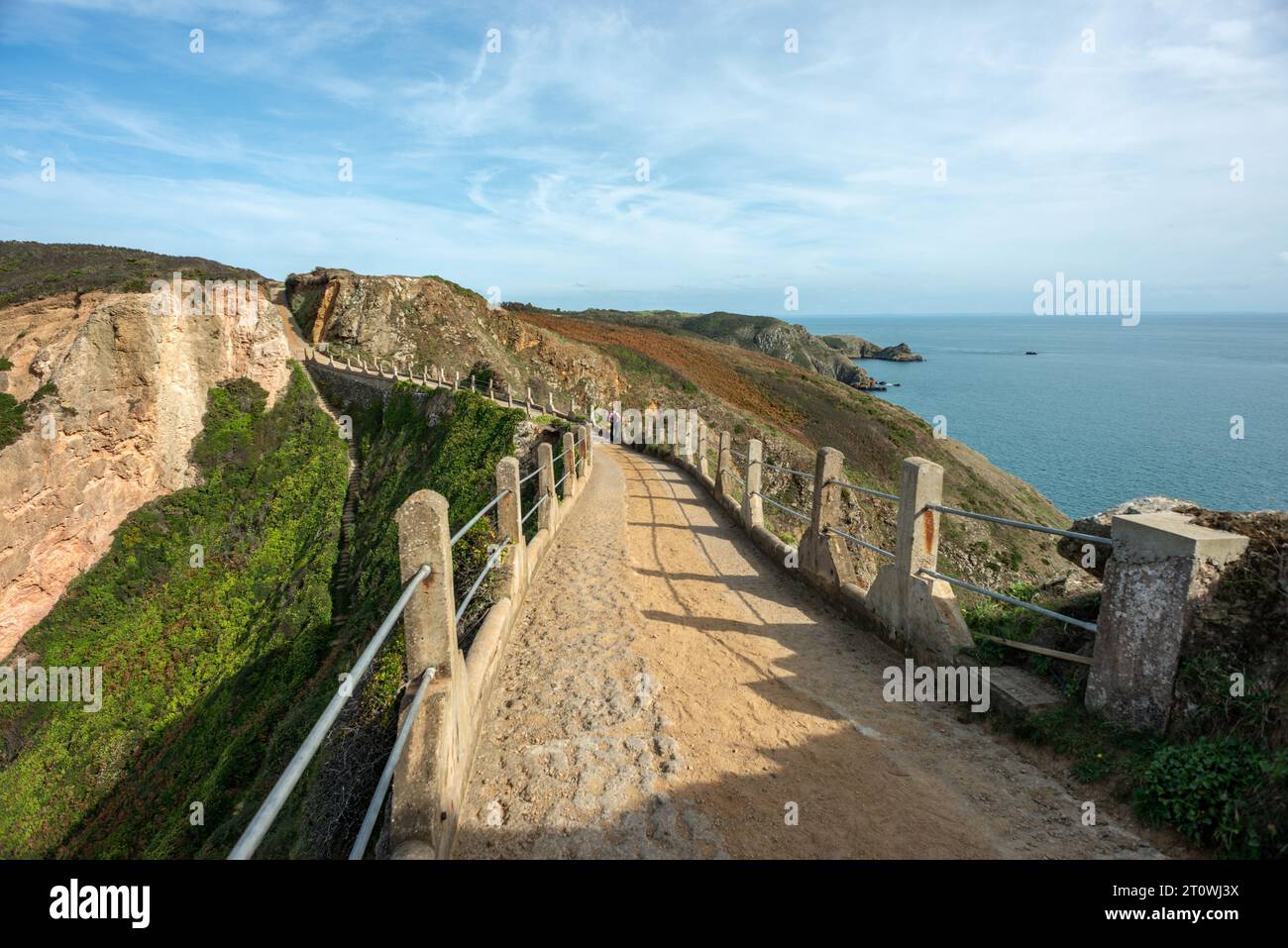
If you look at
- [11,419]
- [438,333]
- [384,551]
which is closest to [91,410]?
[11,419]

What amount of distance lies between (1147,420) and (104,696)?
82498mm

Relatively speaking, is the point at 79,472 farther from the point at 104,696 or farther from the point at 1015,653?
the point at 1015,653

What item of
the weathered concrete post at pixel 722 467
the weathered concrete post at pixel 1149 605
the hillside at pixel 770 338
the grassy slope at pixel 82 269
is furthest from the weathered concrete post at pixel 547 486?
the hillside at pixel 770 338

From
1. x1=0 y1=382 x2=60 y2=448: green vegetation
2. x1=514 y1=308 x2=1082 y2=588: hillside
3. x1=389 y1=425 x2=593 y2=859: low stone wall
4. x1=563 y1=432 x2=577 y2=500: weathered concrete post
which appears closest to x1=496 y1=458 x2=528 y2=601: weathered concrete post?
x1=389 y1=425 x2=593 y2=859: low stone wall

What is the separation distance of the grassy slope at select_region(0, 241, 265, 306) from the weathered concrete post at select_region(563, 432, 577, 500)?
34599 mm

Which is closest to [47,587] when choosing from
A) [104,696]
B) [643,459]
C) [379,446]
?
[104,696]

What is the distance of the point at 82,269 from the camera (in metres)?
44.3

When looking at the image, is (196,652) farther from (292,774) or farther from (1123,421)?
(1123,421)

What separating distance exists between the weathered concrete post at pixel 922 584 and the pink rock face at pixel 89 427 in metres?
34.0

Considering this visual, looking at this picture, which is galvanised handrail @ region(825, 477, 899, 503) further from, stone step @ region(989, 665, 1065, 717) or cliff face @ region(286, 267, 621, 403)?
cliff face @ region(286, 267, 621, 403)

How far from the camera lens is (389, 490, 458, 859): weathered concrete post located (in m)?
3.28
